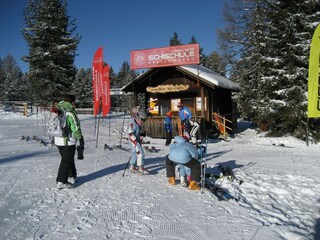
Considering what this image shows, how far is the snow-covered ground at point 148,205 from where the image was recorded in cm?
446

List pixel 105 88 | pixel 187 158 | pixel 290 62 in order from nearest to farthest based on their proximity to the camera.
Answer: pixel 187 158
pixel 105 88
pixel 290 62

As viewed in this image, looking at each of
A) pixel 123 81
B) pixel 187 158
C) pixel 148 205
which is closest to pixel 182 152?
pixel 187 158

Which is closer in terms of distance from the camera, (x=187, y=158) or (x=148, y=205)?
(x=148, y=205)

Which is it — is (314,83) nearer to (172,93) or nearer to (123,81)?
(172,93)

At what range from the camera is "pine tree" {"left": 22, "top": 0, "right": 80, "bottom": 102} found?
88.8 feet

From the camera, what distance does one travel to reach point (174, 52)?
18.0 metres

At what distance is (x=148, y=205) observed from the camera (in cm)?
560

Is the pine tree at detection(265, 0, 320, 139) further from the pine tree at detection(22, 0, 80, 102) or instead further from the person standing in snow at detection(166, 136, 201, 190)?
the pine tree at detection(22, 0, 80, 102)

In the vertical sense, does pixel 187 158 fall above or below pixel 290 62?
below

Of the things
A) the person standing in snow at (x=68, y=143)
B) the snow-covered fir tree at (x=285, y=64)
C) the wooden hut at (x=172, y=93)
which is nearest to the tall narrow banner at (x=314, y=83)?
the person standing in snow at (x=68, y=143)

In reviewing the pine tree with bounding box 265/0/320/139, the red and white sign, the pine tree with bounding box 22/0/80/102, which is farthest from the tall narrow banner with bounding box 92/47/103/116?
the pine tree with bounding box 22/0/80/102

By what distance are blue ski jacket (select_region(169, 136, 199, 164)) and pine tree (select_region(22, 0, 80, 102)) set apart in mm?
23035

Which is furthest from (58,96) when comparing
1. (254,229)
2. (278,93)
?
(254,229)

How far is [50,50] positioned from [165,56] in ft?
45.4
